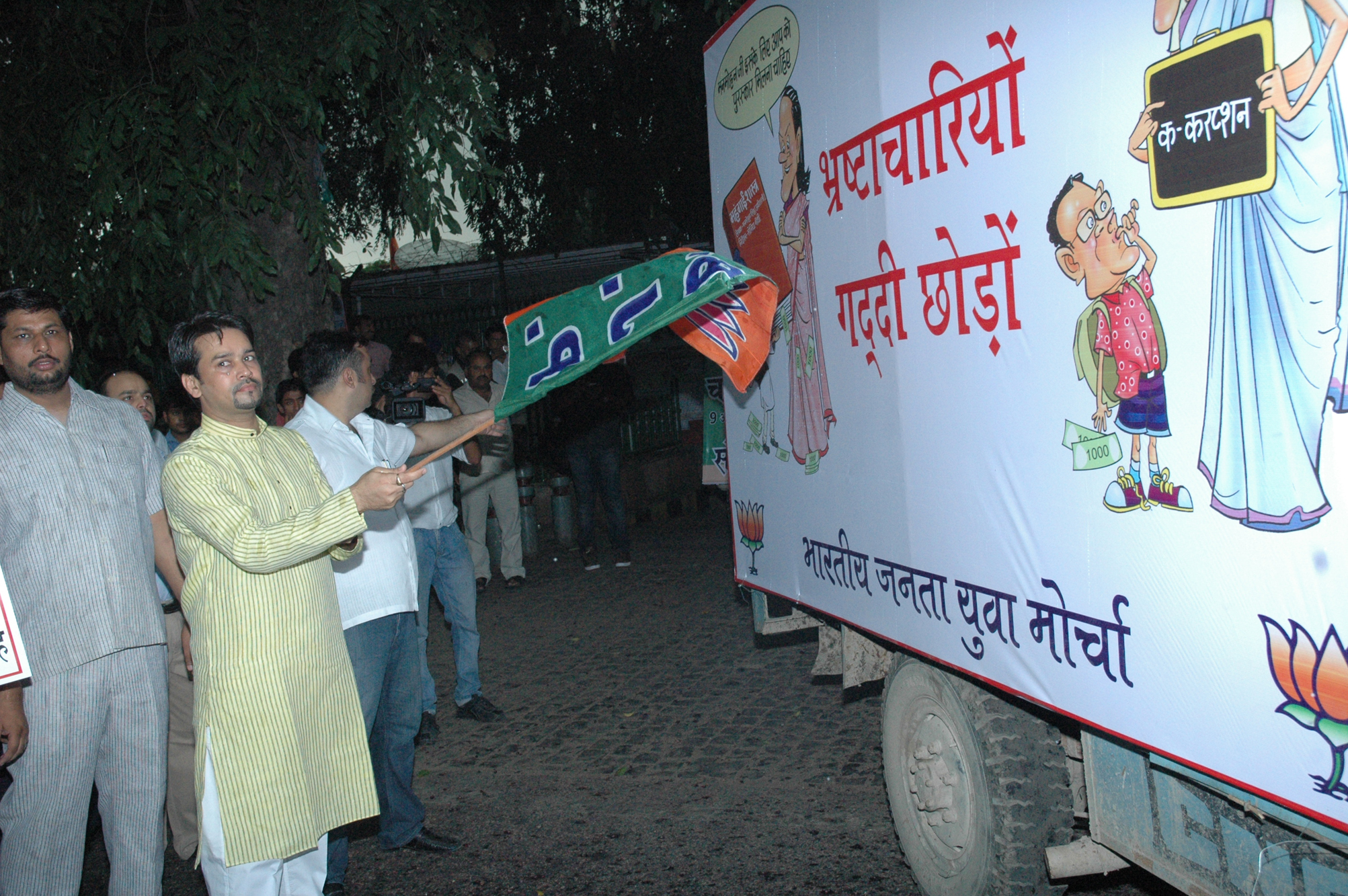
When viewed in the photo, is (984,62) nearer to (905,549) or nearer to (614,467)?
(905,549)

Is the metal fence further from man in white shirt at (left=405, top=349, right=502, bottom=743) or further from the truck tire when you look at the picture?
the truck tire

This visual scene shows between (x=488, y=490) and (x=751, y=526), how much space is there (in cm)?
429

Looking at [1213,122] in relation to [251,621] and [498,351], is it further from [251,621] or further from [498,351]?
[498,351]

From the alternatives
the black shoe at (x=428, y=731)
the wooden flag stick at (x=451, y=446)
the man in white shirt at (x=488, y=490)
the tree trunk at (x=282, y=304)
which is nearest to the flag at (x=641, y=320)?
the wooden flag stick at (x=451, y=446)

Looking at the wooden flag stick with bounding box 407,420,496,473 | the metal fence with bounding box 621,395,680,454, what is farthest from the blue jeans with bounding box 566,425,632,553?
the wooden flag stick with bounding box 407,420,496,473

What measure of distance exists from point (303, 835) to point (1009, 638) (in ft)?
7.02

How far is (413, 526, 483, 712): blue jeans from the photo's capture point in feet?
17.4

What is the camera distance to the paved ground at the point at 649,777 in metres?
3.95

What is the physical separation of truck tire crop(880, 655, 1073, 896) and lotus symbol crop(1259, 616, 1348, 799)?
1.11 metres

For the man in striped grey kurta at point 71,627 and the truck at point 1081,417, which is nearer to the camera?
the truck at point 1081,417

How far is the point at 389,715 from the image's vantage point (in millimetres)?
4082

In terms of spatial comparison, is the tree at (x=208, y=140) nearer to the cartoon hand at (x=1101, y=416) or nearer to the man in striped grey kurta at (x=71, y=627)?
the man in striped grey kurta at (x=71, y=627)

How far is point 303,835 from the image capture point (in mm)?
2939

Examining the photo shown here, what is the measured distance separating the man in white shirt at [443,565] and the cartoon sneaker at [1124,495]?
11.0ft
